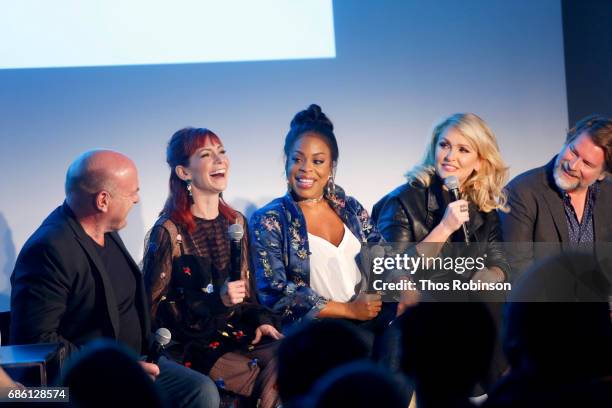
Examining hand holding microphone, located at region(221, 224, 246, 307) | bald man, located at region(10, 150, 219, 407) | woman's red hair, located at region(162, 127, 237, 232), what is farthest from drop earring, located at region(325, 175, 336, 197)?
bald man, located at region(10, 150, 219, 407)

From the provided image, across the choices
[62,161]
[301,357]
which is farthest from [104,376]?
[62,161]

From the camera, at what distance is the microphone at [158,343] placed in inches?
119

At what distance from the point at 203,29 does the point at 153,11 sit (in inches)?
10.2

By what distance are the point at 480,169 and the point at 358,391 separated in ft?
8.72

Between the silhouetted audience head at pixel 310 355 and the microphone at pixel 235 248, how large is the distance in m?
1.41

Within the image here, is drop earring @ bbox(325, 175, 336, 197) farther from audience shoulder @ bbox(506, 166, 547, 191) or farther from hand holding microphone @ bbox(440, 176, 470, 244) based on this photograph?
audience shoulder @ bbox(506, 166, 547, 191)

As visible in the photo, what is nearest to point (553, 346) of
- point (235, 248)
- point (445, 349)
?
point (445, 349)

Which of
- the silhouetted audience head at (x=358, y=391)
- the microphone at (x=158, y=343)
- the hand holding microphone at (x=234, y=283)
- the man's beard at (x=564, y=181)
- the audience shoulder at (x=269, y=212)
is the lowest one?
the microphone at (x=158, y=343)

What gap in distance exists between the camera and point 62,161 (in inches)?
160

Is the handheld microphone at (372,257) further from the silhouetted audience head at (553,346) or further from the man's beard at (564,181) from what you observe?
the silhouetted audience head at (553,346)

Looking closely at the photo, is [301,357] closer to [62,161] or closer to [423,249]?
[423,249]

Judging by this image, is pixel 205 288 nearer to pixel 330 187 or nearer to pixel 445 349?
pixel 330 187

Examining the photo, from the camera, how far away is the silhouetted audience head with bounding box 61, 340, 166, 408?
1.45 metres

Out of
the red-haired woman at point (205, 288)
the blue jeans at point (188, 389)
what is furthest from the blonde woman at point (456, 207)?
the blue jeans at point (188, 389)
